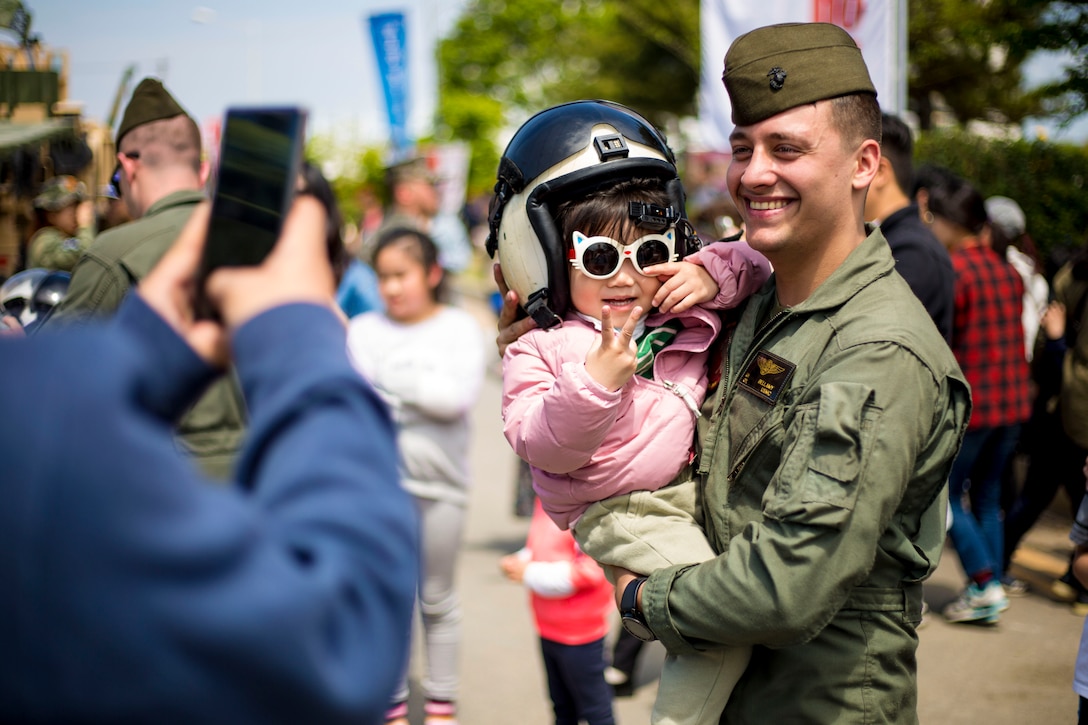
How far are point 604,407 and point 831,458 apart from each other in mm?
461

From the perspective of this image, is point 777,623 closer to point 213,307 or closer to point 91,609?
point 213,307

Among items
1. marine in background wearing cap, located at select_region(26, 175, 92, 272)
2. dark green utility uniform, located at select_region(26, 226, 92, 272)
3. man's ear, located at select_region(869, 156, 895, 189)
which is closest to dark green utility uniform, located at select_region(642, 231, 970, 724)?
man's ear, located at select_region(869, 156, 895, 189)

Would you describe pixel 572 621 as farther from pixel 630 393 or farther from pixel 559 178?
pixel 559 178

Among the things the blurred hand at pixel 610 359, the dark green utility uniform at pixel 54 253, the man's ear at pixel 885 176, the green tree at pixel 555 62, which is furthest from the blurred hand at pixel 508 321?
the green tree at pixel 555 62

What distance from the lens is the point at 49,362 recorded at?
0.89 meters

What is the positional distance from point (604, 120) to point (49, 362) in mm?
1736

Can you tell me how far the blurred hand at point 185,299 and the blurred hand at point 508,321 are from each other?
1.32 meters

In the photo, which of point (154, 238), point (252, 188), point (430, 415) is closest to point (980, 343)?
point (430, 415)

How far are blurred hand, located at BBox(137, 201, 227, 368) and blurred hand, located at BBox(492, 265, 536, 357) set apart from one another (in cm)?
132

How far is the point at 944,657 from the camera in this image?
5211 mm

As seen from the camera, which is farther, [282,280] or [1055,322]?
[1055,322]

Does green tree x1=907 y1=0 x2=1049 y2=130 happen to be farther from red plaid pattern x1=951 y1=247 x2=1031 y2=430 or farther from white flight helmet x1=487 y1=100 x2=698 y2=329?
white flight helmet x1=487 y1=100 x2=698 y2=329

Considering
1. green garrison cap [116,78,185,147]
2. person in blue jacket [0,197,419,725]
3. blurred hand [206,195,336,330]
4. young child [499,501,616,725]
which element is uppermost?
green garrison cap [116,78,185,147]

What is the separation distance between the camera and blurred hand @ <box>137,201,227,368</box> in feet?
3.85
